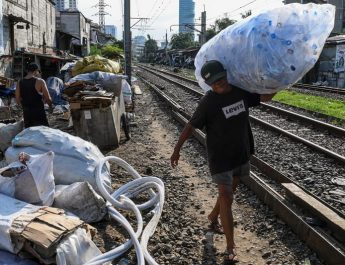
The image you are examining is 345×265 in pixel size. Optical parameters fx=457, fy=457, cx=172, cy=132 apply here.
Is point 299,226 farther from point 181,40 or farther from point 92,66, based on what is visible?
point 181,40

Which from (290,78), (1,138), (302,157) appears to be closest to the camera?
(290,78)

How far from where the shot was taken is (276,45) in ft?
13.3

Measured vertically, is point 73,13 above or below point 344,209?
above

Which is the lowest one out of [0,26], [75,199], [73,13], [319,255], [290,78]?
[319,255]

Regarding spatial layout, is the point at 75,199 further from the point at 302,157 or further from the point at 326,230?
the point at 302,157

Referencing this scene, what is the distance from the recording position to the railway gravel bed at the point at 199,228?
460 cm

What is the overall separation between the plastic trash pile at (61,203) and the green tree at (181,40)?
342ft

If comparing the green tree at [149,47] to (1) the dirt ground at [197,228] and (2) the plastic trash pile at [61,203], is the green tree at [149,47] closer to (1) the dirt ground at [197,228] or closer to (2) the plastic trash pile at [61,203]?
(1) the dirt ground at [197,228]

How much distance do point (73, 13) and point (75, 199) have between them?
55.7m

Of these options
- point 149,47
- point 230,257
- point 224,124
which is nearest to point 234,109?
point 224,124

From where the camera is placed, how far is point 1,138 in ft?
26.1

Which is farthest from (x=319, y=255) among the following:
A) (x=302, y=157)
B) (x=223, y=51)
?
(x=302, y=157)

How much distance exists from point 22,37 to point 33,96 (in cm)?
2088

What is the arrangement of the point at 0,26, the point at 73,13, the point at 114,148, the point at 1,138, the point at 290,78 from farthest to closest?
1. the point at 73,13
2. the point at 0,26
3. the point at 114,148
4. the point at 1,138
5. the point at 290,78
